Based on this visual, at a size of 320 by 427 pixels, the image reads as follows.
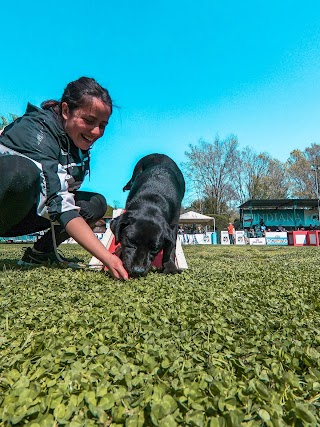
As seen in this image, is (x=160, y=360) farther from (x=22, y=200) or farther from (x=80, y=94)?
(x=80, y=94)

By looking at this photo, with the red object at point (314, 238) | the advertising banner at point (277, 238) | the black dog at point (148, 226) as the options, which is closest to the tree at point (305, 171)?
the advertising banner at point (277, 238)

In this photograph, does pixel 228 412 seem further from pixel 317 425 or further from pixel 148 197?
pixel 148 197

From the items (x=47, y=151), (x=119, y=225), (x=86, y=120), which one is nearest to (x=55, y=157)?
(x=47, y=151)

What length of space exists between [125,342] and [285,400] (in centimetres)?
60

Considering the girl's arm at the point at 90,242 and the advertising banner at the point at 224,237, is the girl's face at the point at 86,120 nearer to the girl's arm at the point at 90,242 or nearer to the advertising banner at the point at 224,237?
the girl's arm at the point at 90,242

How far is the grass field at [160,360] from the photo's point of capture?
0.79 meters

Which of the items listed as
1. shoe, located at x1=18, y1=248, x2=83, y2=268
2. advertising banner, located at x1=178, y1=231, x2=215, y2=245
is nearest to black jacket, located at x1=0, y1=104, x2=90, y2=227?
shoe, located at x1=18, y1=248, x2=83, y2=268

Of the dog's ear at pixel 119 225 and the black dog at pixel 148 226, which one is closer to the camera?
the black dog at pixel 148 226

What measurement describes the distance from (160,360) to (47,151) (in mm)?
2460

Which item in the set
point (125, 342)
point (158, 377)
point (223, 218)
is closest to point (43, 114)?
point (125, 342)

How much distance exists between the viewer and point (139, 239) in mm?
3402

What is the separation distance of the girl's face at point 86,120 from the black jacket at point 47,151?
0.26 ft

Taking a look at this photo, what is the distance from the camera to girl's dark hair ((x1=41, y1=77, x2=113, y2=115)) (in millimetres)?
3145

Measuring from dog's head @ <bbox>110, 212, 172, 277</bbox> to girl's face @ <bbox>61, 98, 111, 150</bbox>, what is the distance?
3.02 feet
